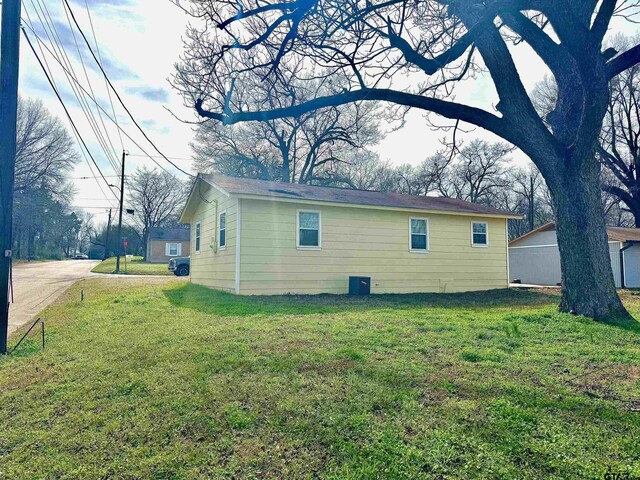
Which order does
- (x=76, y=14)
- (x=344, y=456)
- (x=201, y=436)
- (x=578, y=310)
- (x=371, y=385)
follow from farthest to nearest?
1. (x=76, y=14)
2. (x=578, y=310)
3. (x=371, y=385)
4. (x=201, y=436)
5. (x=344, y=456)

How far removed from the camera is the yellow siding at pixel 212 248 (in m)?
11.5

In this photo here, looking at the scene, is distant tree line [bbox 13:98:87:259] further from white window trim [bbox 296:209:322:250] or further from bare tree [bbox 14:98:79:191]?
white window trim [bbox 296:209:322:250]

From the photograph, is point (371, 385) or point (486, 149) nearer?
point (371, 385)

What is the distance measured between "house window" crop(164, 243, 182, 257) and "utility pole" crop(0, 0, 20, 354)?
39984mm

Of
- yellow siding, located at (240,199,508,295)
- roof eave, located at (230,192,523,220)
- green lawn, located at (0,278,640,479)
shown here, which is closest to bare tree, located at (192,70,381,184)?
roof eave, located at (230,192,523,220)

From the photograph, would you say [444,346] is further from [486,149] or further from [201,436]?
[486,149]

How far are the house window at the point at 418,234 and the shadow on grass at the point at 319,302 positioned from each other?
1.97m

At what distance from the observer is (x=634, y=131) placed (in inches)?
951

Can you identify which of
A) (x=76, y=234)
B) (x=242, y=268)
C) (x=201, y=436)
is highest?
(x=76, y=234)

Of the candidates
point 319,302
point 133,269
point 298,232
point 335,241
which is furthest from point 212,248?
point 133,269

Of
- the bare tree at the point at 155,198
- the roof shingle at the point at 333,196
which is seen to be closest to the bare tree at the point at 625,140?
the roof shingle at the point at 333,196

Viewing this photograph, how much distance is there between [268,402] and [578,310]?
6.03 m

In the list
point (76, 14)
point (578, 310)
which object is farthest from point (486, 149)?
point (76, 14)

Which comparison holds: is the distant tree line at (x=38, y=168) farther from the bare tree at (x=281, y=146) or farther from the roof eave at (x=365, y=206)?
the roof eave at (x=365, y=206)
